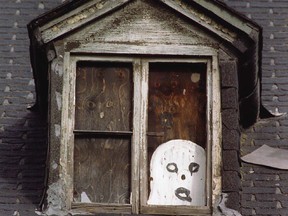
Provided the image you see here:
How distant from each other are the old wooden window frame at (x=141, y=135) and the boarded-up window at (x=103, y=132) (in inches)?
1.8

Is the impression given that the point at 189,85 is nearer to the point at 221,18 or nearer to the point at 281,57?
the point at 221,18

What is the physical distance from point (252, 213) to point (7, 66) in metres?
2.80

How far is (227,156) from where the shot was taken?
26.6ft

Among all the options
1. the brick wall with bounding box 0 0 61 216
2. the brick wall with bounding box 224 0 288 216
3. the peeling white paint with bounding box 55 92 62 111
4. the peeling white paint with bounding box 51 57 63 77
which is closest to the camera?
the peeling white paint with bounding box 55 92 62 111

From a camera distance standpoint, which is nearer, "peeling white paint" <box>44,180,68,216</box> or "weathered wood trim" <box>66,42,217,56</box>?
"peeling white paint" <box>44,180,68,216</box>

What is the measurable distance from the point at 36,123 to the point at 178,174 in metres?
1.65

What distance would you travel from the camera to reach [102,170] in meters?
8.13

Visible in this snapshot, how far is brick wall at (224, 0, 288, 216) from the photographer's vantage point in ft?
28.2

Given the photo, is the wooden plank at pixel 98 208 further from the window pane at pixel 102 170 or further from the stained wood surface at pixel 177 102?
the stained wood surface at pixel 177 102

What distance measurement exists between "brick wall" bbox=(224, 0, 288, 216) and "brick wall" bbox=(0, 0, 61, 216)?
1543 mm

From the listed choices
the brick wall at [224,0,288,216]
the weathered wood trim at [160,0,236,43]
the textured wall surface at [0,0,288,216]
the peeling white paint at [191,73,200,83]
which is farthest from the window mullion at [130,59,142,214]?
A: the brick wall at [224,0,288,216]

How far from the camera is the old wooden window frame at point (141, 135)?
7.99 metres

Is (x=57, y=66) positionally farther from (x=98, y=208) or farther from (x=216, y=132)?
(x=216, y=132)

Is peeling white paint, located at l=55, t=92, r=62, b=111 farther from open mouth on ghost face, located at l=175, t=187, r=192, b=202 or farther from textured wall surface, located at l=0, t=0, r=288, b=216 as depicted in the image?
open mouth on ghost face, located at l=175, t=187, r=192, b=202
